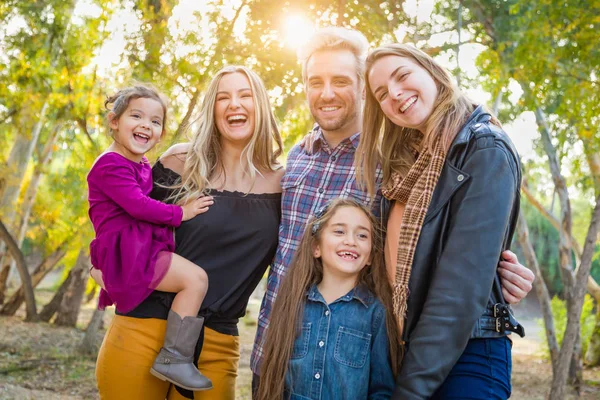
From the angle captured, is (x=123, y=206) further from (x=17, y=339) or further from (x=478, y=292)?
(x=17, y=339)

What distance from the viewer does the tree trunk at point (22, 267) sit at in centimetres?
927

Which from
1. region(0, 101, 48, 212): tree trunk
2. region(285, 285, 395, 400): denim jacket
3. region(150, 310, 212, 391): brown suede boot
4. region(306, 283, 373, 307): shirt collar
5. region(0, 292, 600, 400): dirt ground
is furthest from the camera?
region(0, 101, 48, 212): tree trunk

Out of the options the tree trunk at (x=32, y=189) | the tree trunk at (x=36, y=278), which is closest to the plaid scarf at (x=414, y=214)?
the tree trunk at (x=36, y=278)

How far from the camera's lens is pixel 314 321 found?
8.60ft

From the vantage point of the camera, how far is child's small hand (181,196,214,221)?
2.95 m

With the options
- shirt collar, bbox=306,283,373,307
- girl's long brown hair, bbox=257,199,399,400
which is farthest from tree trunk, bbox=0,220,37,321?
shirt collar, bbox=306,283,373,307

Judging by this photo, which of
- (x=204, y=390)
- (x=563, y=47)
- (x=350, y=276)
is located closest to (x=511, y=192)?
(x=350, y=276)

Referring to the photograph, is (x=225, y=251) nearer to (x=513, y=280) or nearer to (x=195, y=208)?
(x=195, y=208)

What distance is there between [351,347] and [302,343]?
0.21 m

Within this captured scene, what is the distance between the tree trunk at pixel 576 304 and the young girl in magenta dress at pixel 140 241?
482cm

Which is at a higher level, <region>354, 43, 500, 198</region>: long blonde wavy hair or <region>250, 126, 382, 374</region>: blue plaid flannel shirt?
<region>354, 43, 500, 198</region>: long blonde wavy hair

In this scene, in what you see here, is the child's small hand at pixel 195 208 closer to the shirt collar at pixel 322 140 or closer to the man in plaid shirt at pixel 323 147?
the man in plaid shirt at pixel 323 147

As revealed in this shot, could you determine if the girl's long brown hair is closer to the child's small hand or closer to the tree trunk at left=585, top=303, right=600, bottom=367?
the child's small hand

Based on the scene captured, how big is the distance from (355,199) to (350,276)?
14.2 inches
